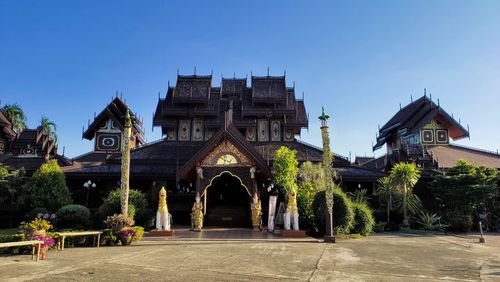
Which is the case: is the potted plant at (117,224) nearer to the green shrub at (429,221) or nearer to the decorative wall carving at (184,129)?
the decorative wall carving at (184,129)

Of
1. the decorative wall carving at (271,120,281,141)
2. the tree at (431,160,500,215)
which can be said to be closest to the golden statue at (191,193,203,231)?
the decorative wall carving at (271,120,281,141)

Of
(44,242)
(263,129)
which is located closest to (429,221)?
(263,129)

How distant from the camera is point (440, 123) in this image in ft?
103

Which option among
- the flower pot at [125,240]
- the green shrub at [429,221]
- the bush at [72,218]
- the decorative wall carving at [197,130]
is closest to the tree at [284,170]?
the flower pot at [125,240]

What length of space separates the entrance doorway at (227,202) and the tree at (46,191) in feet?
27.7

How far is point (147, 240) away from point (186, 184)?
29.4 feet

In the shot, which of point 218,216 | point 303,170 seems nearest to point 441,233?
point 303,170

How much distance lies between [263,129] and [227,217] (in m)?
9.46

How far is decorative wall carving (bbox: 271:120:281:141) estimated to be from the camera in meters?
27.7

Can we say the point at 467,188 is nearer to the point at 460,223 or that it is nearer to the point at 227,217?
the point at 460,223

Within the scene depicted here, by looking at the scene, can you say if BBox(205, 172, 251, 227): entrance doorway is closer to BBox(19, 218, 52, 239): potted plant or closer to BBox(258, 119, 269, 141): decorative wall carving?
BBox(258, 119, 269, 141): decorative wall carving

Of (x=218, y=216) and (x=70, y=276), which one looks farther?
(x=218, y=216)

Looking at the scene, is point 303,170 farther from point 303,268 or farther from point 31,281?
point 31,281

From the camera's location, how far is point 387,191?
22391mm
